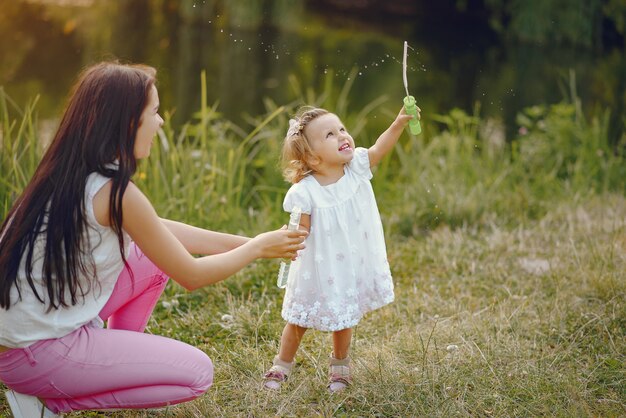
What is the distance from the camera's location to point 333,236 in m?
2.37

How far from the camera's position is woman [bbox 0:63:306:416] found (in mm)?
1996

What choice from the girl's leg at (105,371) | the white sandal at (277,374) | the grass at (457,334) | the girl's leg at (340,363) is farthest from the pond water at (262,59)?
the girl's leg at (105,371)

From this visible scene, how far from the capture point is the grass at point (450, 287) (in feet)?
7.97

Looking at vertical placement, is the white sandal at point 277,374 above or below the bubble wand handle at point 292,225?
below

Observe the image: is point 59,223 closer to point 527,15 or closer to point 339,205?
point 339,205

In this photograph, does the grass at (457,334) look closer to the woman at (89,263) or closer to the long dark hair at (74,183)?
the woman at (89,263)

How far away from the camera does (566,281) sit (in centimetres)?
333

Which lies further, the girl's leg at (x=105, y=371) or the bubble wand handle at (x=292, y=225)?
the bubble wand handle at (x=292, y=225)

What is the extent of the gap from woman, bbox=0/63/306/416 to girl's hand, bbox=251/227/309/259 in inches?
3.4

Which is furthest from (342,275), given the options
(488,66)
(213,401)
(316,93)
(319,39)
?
(319,39)

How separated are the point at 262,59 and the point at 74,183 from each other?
32.2ft

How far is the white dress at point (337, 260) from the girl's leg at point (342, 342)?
105 mm

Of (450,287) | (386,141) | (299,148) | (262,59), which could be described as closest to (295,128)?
(299,148)

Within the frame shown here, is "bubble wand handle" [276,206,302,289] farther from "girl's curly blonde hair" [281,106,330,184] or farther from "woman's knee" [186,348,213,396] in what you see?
"woman's knee" [186,348,213,396]
